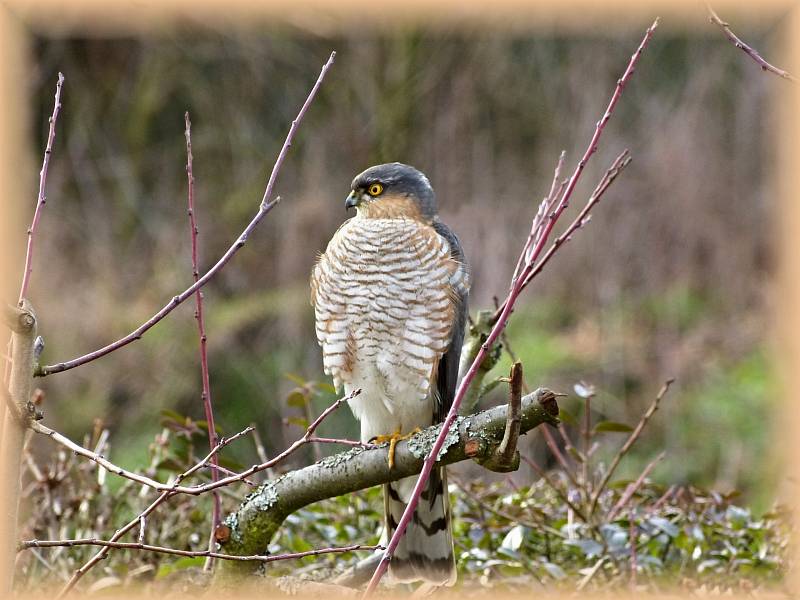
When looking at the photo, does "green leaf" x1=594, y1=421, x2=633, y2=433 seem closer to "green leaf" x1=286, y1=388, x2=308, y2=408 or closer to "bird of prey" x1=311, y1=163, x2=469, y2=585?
"bird of prey" x1=311, y1=163, x2=469, y2=585

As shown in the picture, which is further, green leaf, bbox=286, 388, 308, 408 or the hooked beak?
the hooked beak

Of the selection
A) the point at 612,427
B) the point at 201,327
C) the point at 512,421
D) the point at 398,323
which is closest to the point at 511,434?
the point at 512,421

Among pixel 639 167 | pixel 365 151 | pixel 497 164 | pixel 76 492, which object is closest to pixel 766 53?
pixel 639 167

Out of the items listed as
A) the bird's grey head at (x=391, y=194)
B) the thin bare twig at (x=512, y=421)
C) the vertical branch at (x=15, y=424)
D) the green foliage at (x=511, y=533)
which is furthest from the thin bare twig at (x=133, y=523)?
the bird's grey head at (x=391, y=194)

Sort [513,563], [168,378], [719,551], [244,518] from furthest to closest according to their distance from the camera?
[168,378] → [719,551] → [513,563] → [244,518]

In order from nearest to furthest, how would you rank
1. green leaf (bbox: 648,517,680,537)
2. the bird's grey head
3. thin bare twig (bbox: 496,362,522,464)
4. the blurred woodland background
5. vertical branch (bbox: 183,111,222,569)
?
thin bare twig (bbox: 496,362,522,464), vertical branch (bbox: 183,111,222,569), green leaf (bbox: 648,517,680,537), the bird's grey head, the blurred woodland background

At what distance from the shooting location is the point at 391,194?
3.27 metres

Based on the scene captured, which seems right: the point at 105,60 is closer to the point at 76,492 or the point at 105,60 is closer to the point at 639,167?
the point at 639,167

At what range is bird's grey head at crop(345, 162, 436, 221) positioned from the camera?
3.25 metres

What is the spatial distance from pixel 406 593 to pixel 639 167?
6083 millimetres

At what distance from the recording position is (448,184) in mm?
8125

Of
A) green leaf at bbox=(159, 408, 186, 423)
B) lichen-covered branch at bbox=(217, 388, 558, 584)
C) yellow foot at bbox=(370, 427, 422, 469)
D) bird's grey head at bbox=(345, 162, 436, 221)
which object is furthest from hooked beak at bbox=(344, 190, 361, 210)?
lichen-covered branch at bbox=(217, 388, 558, 584)

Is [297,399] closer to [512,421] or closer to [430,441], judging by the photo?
[430,441]

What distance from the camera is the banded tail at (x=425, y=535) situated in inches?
109
